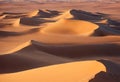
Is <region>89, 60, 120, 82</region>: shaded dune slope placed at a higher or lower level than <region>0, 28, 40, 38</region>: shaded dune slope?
higher

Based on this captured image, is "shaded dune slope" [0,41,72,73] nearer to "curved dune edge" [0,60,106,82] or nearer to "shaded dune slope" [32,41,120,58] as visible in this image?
"shaded dune slope" [32,41,120,58]

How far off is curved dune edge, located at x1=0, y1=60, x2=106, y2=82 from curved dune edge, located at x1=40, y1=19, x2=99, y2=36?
23.4ft

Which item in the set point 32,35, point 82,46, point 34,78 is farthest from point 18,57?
point 32,35

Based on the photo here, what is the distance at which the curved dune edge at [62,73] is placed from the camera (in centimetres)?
448

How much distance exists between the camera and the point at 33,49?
793 centimetres

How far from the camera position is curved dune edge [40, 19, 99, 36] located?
1269cm

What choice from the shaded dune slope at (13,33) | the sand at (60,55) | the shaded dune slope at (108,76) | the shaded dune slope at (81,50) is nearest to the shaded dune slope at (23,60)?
the sand at (60,55)

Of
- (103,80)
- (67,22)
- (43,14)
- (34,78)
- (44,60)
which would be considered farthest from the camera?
(43,14)

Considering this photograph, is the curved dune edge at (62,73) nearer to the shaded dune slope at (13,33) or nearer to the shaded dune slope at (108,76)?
the shaded dune slope at (108,76)

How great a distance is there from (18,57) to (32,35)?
5368 mm

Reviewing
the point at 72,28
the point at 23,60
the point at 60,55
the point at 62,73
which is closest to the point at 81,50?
the point at 60,55

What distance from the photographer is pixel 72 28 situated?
13.5 metres

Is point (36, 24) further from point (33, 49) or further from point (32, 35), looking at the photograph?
point (33, 49)

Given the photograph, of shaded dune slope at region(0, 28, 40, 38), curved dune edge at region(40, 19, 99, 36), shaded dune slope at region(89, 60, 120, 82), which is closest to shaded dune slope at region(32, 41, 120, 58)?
curved dune edge at region(40, 19, 99, 36)
